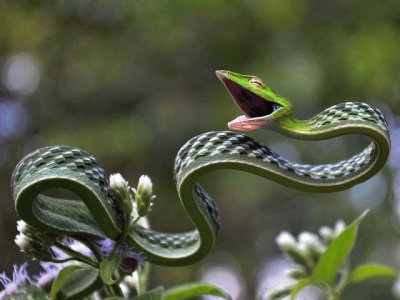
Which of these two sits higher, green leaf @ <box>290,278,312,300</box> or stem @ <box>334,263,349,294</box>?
green leaf @ <box>290,278,312,300</box>

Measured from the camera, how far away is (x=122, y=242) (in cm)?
122

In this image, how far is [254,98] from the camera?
1.25 m

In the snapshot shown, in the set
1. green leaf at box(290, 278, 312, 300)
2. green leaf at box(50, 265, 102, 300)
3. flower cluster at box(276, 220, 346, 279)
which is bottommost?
flower cluster at box(276, 220, 346, 279)

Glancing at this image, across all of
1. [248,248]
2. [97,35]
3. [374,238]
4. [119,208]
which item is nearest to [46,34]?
[97,35]

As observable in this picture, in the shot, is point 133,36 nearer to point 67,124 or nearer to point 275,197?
point 67,124

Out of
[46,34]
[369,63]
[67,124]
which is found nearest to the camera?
[369,63]

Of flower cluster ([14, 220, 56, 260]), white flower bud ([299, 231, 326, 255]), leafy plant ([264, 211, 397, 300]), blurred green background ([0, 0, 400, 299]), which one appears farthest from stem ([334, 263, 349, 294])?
blurred green background ([0, 0, 400, 299])

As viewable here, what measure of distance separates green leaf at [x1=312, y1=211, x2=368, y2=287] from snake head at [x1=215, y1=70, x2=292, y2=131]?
0.31 metres

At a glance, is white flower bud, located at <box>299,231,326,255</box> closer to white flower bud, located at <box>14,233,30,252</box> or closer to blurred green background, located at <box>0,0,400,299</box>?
white flower bud, located at <box>14,233,30,252</box>

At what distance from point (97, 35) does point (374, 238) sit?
424 cm

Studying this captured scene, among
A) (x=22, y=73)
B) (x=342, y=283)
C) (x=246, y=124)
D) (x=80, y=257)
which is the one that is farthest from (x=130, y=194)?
(x=22, y=73)

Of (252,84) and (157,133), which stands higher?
(252,84)

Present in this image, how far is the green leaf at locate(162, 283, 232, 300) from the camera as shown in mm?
1192

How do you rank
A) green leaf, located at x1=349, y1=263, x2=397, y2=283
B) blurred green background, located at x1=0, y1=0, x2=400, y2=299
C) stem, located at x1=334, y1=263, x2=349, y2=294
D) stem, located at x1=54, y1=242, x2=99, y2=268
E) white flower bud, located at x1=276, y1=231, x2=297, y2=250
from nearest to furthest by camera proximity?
stem, located at x1=54, y1=242, x2=99, y2=268 → stem, located at x1=334, y1=263, x2=349, y2=294 → green leaf, located at x1=349, y1=263, x2=397, y2=283 → white flower bud, located at x1=276, y1=231, x2=297, y2=250 → blurred green background, located at x1=0, y1=0, x2=400, y2=299
